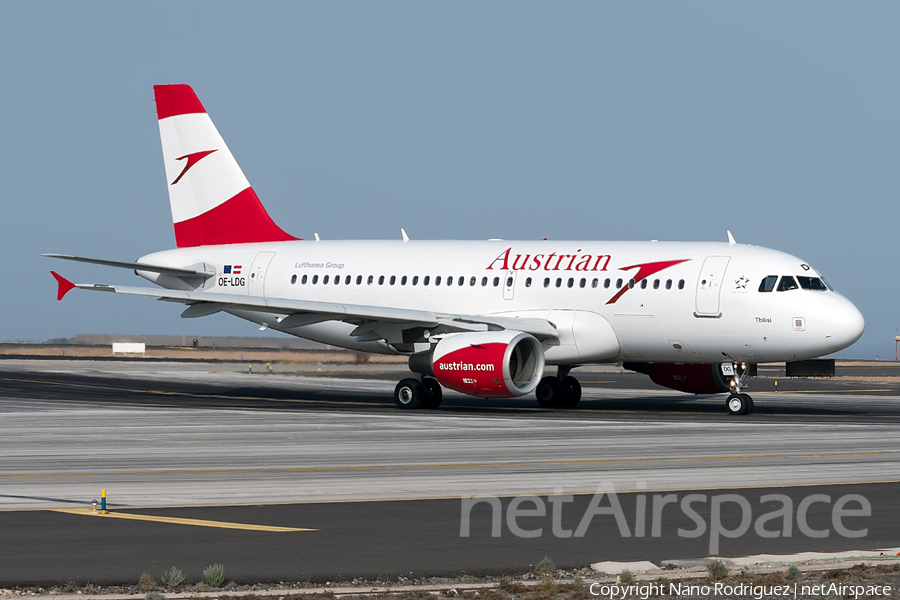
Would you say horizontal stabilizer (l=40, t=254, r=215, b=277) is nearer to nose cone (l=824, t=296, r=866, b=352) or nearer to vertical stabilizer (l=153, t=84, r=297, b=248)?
vertical stabilizer (l=153, t=84, r=297, b=248)

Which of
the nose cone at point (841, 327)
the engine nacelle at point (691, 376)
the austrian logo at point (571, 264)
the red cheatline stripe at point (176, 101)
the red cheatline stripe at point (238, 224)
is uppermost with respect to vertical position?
the red cheatline stripe at point (176, 101)

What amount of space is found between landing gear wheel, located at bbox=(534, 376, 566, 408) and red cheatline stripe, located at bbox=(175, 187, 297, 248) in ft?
33.5

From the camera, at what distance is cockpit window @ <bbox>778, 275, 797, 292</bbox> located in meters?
30.5

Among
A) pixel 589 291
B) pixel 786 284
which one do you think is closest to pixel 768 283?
pixel 786 284

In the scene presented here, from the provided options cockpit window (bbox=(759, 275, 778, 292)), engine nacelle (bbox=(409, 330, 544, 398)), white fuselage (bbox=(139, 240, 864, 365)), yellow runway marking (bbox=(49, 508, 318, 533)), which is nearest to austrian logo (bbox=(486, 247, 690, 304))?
white fuselage (bbox=(139, 240, 864, 365))

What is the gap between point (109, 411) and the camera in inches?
1225

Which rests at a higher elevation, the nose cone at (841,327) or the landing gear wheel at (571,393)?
the nose cone at (841,327)

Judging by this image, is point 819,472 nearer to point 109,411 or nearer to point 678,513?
point 678,513

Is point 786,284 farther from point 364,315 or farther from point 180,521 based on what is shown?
point 180,521

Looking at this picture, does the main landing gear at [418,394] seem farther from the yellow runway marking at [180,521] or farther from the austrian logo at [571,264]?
the yellow runway marking at [180,521]

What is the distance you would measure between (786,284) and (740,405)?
3285 millimetres

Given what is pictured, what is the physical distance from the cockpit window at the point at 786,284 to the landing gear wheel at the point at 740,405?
291cm

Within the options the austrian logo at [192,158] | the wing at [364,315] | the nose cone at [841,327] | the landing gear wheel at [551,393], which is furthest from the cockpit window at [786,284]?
the austrian logo at [192,158]

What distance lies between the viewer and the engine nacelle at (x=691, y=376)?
34.7 meters
